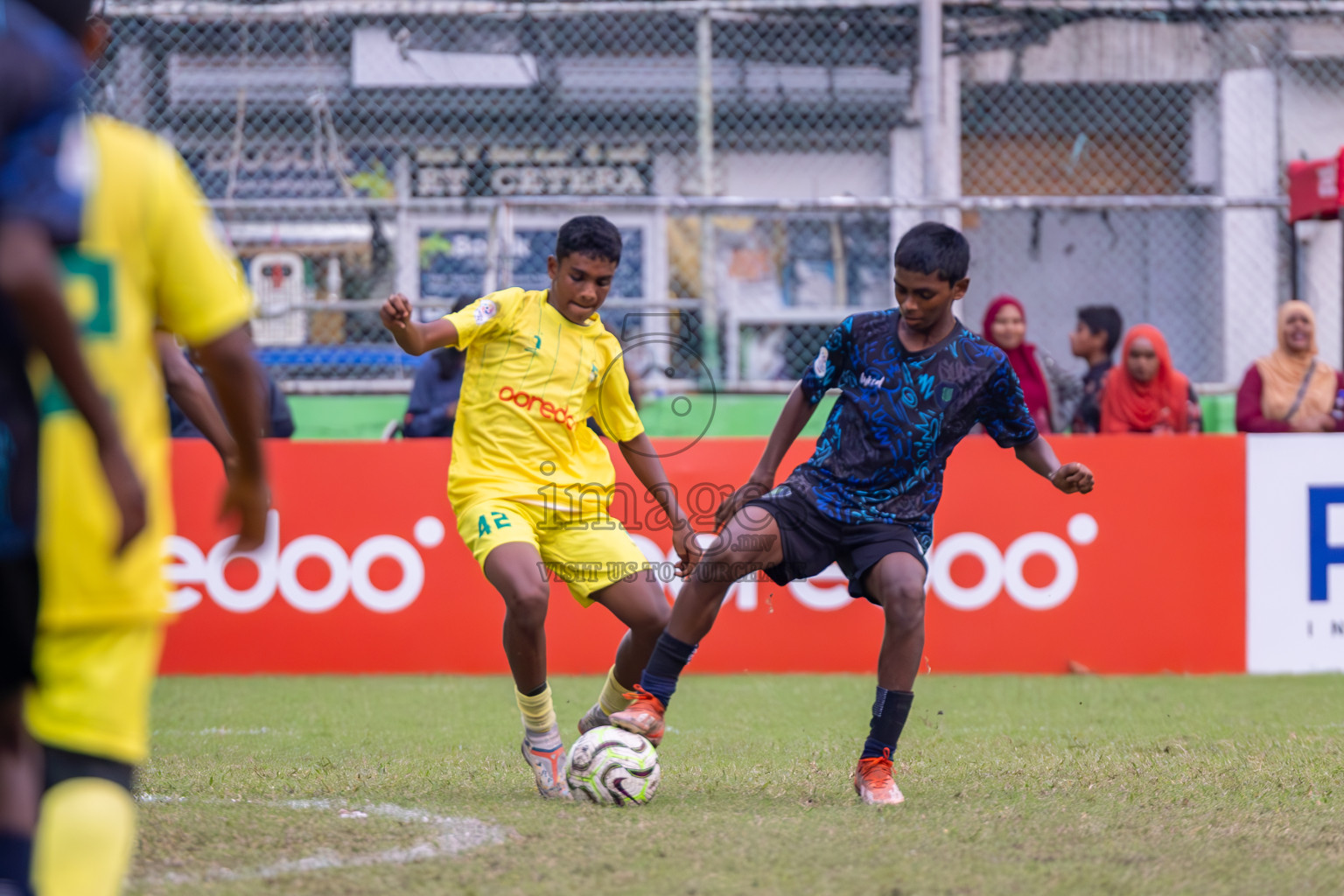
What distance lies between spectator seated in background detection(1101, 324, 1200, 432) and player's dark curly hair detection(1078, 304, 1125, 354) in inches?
14.2

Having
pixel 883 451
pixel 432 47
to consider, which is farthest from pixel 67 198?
pixel 432 47

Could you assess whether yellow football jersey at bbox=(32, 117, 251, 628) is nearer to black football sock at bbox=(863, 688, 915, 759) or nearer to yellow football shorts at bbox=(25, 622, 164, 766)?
yellow football shorts at bbox=(25, 622, 164, 766)

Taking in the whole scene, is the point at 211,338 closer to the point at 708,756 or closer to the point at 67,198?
the point at 67,198

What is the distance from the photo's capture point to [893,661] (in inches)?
178

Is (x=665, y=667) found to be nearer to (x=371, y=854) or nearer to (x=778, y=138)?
(x=371, y=854)

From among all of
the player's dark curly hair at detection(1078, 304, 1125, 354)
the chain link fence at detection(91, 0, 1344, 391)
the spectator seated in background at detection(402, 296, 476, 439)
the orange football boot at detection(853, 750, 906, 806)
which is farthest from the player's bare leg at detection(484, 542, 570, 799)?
the player's dark curly hair at detection(1078, 304, 1125, 354)

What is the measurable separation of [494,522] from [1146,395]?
17.6 feet

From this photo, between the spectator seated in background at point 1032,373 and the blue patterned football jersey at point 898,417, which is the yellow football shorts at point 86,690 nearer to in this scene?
the blue patterned football jersey at point 898,417

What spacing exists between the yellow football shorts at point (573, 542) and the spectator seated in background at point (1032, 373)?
4.34 meters

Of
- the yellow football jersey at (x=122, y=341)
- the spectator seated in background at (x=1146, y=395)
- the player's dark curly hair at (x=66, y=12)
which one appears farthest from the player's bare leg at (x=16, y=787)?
the spectator seated in background at (x=1146, y=395)

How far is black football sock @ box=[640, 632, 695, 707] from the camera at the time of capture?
471 centimetres

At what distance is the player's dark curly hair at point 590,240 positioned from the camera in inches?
193

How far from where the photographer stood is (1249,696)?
286 inches

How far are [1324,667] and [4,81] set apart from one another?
7881mm
